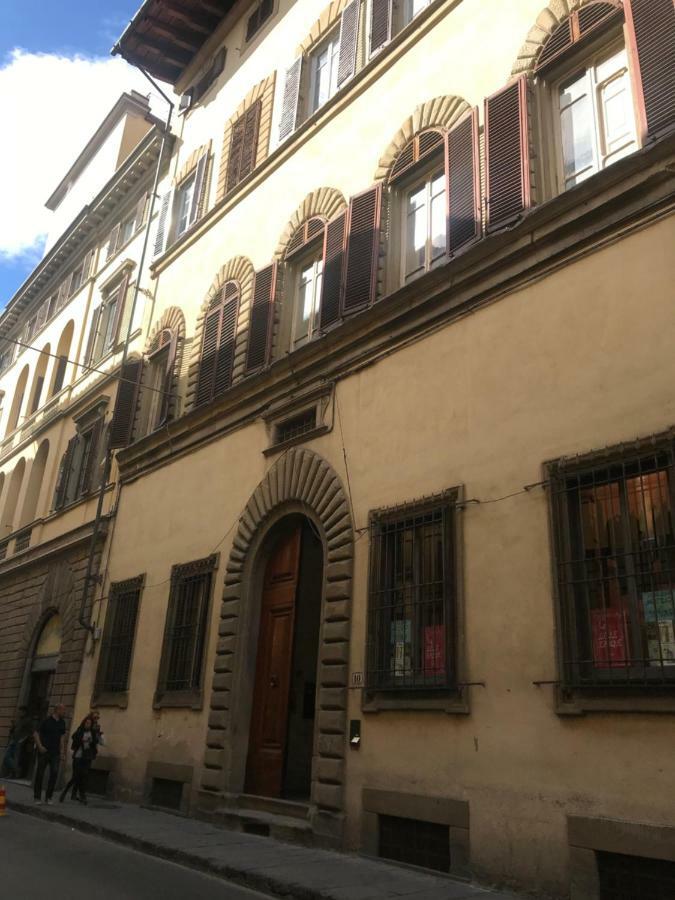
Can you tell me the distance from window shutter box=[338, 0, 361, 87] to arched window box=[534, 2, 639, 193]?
4.62 m

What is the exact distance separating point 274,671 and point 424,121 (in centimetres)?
771

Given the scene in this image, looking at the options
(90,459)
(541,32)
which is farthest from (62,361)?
(541,32)

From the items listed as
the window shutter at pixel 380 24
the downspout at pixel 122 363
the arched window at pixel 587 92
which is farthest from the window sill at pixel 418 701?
the window shutter at pixel 380 24

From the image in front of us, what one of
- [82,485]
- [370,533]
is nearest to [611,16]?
[370,533]

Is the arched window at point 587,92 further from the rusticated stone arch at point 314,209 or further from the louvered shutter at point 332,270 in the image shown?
the rusticated stone arch at point 314,209

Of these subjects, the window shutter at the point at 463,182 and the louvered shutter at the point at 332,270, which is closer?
the window shutter at the point at 463,182

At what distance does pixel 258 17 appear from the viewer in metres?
16.8

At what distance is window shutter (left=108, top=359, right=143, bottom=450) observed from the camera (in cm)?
1584

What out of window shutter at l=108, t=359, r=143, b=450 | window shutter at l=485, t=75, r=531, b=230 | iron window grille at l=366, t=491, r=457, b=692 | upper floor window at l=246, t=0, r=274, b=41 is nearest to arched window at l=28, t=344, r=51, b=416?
window shutter at l=108, t=359, r=143, b=450

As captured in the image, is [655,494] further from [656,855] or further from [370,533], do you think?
[370,533]

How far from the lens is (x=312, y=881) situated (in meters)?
6.55

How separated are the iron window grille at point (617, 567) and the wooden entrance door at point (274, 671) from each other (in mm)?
4786

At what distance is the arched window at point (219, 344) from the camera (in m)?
13.4

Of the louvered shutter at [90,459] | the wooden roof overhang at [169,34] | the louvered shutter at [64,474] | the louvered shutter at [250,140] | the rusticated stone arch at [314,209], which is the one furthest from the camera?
the louvered shutter at [64,474]
